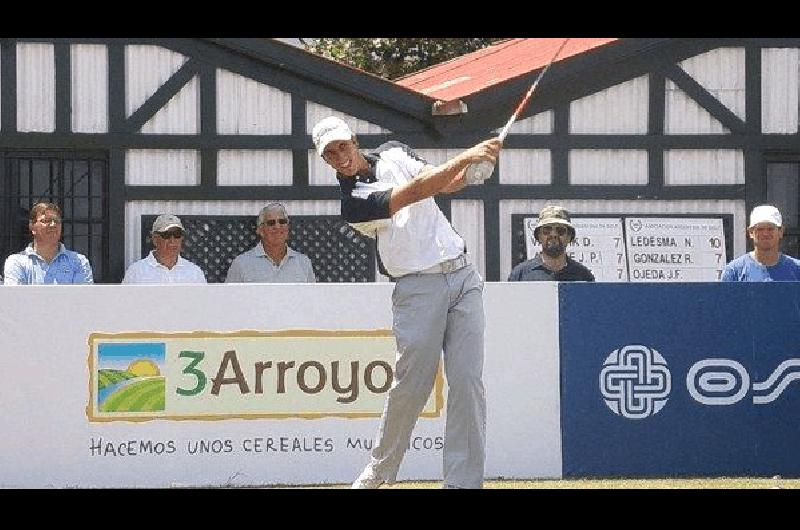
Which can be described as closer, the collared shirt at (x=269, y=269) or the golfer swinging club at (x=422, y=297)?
the golfer swinging club at (x=422, y=297)

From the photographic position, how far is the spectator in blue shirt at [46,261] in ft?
38.8

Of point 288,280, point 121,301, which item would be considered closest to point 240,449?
point 121,301

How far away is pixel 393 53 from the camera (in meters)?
28.0

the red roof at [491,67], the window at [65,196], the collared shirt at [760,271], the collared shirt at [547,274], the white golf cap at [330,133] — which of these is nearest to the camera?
the white golf cap at [330,133]

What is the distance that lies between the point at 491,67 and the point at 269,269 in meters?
5.83

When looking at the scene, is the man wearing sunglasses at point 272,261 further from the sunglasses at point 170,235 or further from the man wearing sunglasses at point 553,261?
the man wearing sunglasses at point 553,261

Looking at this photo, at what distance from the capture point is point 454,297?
328 inches

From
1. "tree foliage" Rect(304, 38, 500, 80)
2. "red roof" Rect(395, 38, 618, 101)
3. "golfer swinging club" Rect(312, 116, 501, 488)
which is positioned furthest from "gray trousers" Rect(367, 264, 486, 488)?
"tree foliage" Rect(304, 38, 500, 80)

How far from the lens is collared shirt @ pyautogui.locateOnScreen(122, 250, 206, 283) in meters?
12.0

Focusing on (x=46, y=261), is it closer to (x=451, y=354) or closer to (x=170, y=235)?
(x=170, y=235)

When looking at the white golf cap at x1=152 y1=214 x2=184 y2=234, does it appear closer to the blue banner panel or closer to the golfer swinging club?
the blue banner panel

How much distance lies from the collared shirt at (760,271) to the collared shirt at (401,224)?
3.92 m

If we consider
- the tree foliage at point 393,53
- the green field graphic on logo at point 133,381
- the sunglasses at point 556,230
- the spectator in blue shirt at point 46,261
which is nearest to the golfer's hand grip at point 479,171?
the green field graphic on logo at point 133,381

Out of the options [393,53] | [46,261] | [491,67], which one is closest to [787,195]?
[491,67]
